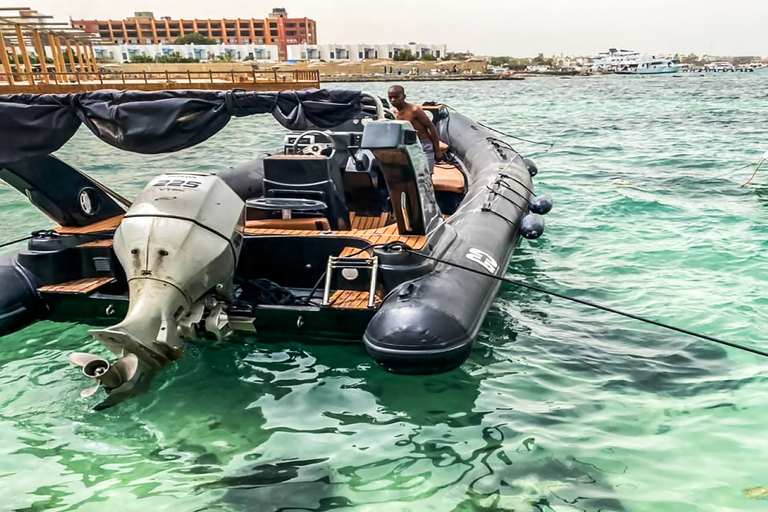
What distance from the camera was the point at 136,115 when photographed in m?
5.03

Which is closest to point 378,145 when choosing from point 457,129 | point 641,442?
point 641,442

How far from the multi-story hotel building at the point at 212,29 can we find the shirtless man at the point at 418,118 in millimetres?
116047

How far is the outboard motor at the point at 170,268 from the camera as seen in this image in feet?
12.3

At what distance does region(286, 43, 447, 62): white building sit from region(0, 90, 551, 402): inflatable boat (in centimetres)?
11586

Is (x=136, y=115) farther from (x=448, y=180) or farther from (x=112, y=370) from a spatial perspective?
(x=448, y=180)

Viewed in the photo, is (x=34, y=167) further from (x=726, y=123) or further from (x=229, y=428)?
(x=726, y=123)

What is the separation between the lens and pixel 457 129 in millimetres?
11039

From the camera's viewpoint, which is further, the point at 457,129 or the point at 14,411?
the point at 457,129

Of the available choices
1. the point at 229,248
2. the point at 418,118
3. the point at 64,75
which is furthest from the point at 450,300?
the point at 64,75

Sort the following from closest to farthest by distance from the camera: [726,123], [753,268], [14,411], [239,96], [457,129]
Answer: [14,411] → [239,96] → [753,268] → [457,129] → [726,123]

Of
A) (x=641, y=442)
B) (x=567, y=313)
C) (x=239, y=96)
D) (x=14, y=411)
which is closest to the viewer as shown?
(x=641, y=442)

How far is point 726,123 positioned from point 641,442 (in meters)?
23.7

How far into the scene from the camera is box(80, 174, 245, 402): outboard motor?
12.3ft

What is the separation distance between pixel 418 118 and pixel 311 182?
8.84 ft
